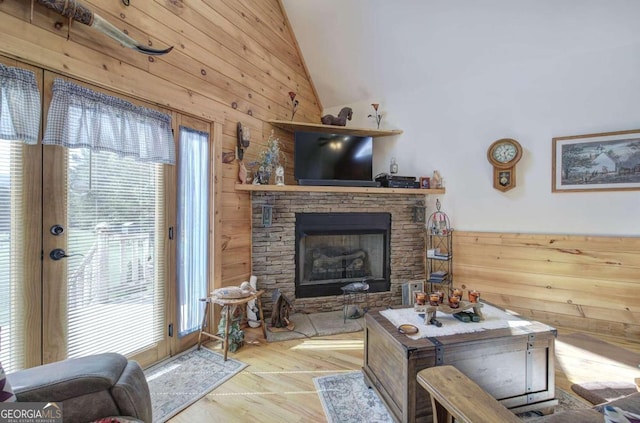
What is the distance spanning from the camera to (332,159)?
3.45 m

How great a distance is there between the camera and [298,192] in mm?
3320

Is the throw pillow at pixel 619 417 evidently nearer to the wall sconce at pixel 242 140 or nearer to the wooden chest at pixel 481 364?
the wooden chest at pixel 481 364

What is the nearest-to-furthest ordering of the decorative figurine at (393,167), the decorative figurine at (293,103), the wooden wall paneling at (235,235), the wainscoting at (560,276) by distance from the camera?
1. the wainscoting at (560,276)
2. the wooden wall paneling at (235,235)
3. the decorative figurine at (293,103)
4. the decorative figurine at (393,167)

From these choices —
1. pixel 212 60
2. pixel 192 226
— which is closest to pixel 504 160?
pixel 212 60

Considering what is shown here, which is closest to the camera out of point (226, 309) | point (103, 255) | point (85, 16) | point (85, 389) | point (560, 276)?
point (85, 389)

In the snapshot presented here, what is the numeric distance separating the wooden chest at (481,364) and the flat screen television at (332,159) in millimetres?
A: 2030

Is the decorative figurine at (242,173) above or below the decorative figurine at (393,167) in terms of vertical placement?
below

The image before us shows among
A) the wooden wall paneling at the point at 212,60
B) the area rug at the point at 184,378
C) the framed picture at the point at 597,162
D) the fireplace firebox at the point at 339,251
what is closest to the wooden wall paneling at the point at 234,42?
the wooden wall paneling at the point at 212,60

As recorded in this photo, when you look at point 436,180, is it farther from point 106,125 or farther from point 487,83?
point 106,125

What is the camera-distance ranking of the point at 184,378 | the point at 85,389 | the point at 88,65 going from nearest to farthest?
1. the point at 85,389
2. the point at 88,65
3. the point at 184,378

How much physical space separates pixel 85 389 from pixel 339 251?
2816 mm

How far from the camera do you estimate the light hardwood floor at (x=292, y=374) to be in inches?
68.6

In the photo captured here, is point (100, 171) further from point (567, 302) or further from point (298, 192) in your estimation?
point (567, 302)

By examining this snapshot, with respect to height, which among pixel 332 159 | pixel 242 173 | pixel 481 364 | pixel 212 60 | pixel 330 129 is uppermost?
pixel 212 60
